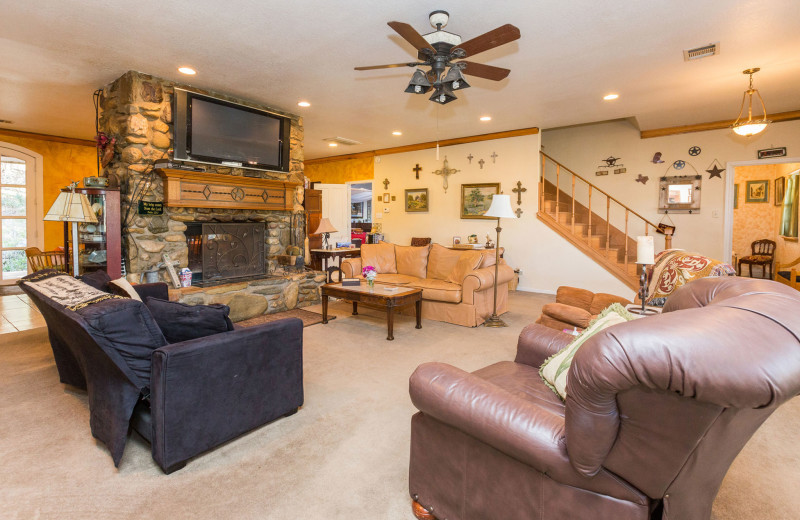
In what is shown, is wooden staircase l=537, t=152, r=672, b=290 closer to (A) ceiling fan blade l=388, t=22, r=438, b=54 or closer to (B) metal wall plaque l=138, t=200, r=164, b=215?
(A) ceiling fan blade l=388, t=22, r=438, b=54

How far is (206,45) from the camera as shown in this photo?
3455 millimetres

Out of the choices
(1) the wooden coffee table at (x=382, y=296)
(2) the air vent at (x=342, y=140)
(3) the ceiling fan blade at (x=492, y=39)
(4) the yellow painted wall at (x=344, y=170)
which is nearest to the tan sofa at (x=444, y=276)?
(1) the wooden coffee table at (x=382, y=296)

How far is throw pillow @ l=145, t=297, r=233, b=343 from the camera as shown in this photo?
1937mm

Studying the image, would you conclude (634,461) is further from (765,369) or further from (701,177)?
(701,177)

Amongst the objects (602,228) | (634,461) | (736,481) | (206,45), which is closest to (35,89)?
(206,45)

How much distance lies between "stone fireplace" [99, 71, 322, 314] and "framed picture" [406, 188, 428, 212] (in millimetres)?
3440

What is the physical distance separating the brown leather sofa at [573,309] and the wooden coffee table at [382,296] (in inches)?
55.3

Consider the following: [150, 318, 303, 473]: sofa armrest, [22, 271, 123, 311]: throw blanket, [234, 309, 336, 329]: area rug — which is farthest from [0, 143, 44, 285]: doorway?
[150, 318, 303, 473]: sofa armrest

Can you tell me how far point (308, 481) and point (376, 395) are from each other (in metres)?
0.92

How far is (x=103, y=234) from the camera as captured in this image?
155 inches

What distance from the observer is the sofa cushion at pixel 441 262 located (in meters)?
5.05

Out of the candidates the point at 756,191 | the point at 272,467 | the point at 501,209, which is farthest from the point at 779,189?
the point at 272,467

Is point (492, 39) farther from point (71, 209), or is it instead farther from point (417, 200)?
point (417, 200)

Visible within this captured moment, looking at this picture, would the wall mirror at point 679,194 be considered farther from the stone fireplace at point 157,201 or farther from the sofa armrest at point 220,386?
the sofa armrest at point 220,386
